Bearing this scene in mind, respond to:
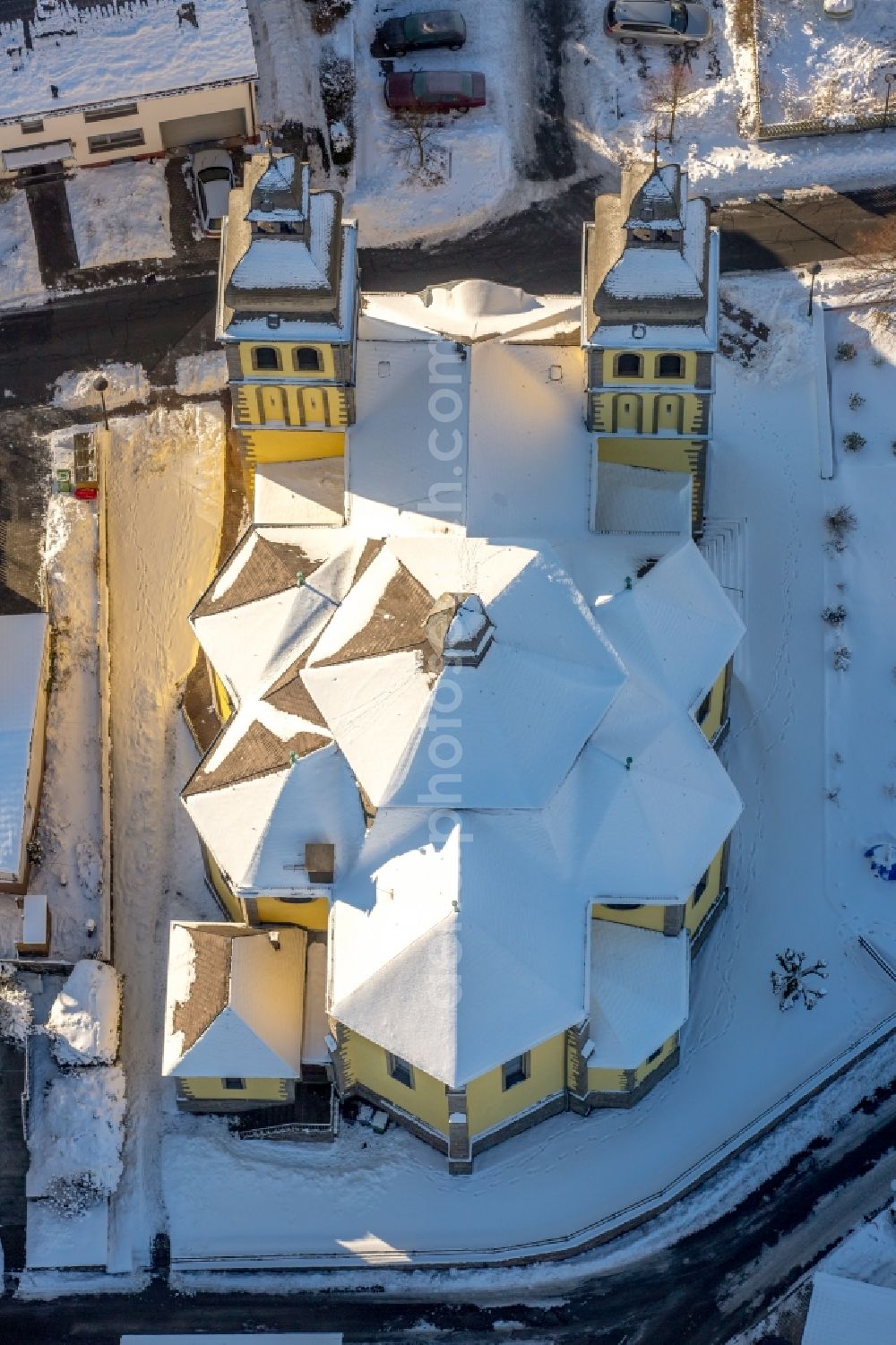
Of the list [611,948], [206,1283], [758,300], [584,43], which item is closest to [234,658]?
[611,948]

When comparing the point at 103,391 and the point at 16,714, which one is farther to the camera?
the point at 103,391

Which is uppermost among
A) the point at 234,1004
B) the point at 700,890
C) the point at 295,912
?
the point at 700,890

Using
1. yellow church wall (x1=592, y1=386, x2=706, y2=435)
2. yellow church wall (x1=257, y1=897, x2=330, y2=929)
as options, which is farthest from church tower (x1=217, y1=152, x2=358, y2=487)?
yellow church wall (x1=257, y1=897, x2=330, y2=929)

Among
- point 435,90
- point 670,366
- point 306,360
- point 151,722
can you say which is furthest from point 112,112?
point 670,366

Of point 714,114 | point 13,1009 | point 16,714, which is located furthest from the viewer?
point 714,114

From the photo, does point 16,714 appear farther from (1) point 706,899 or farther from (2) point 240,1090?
(1) point 706,899

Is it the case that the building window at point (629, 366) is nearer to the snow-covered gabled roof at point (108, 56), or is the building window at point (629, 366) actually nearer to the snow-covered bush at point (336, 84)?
the snow-covered gabled roof at point (108, 56)

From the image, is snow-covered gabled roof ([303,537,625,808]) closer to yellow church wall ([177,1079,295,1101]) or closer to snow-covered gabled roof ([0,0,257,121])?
yellow church wall ([177,1079,295,1101])
